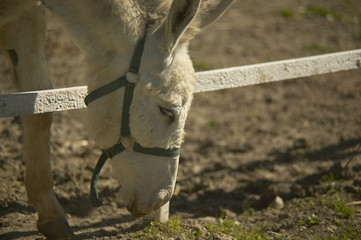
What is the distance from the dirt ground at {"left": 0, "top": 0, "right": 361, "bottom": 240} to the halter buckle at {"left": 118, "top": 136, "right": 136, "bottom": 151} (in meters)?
0.67

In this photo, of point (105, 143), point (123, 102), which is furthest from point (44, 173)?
point (123, 102)

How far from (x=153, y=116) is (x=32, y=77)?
1.18 m

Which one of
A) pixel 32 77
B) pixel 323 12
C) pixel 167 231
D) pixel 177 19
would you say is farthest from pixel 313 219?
pixel 323 12

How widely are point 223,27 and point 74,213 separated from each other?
17.0ft

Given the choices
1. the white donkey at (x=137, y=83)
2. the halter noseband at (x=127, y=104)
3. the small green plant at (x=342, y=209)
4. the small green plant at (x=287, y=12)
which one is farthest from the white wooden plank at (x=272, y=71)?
the small green plant at (x=287, y=12)

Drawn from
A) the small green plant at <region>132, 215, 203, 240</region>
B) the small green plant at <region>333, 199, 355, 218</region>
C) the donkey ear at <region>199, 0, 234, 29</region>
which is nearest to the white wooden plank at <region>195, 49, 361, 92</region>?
the donkey ear at <region>199, 0, 234, 29</region>

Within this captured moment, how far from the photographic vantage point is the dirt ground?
3.05 meters

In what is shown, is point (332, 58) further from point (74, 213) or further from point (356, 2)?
point (356, 2)

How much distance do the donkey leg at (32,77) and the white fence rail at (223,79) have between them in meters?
0.39

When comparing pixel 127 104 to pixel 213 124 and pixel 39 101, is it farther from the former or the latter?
pixel 213 124

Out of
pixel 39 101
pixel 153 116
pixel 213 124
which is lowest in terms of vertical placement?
pixel 213 124

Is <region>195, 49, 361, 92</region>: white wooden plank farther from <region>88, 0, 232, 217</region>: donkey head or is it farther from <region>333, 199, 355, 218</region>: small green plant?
<region>333, 199, 355, 218</region>: small green plant

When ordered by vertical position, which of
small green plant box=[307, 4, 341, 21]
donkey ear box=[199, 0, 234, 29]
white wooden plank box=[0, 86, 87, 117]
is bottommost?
small green plant box=[307, 4, 341, 21]

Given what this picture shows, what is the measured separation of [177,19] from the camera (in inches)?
81.7
